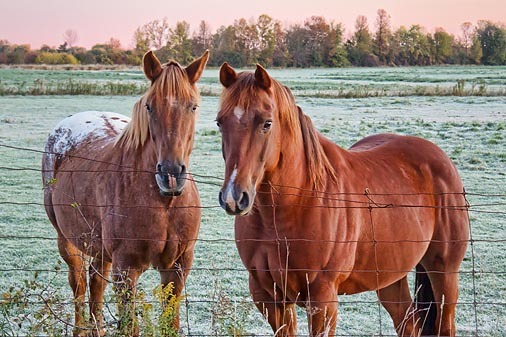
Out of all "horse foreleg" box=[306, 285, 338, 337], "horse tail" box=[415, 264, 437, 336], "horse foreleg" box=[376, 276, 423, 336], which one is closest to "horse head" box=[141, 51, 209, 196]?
"horse foreleg" box=[306, 285, 338, 337]

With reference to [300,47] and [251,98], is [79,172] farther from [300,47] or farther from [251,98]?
[300,47]

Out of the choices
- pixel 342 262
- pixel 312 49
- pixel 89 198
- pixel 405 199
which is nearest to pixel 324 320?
pixel 342 262

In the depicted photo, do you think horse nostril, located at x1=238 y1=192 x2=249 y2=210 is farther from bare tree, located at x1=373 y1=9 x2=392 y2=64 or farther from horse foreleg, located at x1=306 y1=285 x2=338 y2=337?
bare tree, located at x1=373 y1=9 x2=392 y2=64

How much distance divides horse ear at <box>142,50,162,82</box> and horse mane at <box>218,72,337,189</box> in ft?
3.53

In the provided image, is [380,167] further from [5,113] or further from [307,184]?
[5,113]

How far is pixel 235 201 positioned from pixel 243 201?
50 millimetres

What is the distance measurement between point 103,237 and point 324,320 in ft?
5.50

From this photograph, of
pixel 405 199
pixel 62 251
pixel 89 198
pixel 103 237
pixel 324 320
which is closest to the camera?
pixel 324 320

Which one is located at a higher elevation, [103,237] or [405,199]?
[405,199]

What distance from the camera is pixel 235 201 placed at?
2.81m

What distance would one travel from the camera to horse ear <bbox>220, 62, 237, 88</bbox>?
3184 mm

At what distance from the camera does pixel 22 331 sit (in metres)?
4.67

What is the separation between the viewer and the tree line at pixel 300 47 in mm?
45906

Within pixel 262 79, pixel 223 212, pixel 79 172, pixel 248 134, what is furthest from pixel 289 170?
pixel 223 212
